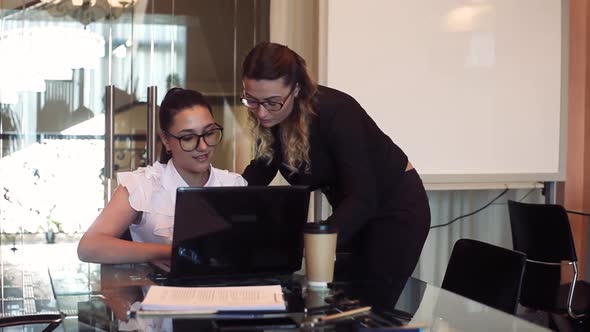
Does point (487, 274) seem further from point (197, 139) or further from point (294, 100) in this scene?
point (197, 139)

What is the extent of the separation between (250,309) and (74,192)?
2.49 m

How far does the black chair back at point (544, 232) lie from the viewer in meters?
3.15

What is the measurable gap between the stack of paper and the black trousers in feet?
2.17

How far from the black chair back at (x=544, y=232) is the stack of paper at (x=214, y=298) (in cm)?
182

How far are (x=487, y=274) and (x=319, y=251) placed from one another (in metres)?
0.48

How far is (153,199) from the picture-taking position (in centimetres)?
221

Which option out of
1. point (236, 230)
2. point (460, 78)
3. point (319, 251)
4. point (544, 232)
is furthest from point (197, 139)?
point (460, 78)

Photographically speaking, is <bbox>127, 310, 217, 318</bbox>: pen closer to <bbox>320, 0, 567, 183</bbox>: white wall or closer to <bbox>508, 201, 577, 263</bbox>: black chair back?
<bbox>508, 201, 577, 263</bbox>: black chair back

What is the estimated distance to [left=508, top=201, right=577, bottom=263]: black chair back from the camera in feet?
10.3

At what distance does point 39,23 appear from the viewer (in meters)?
3.73

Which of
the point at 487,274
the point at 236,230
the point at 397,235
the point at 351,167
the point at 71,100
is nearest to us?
the point at 236,230

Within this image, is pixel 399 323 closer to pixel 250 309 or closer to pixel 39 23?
pixel 250 309

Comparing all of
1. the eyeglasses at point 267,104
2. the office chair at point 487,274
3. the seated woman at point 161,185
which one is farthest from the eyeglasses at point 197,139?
the office chair at point 487,274

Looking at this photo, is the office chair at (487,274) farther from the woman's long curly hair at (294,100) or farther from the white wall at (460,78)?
the white wall at (460,78)
